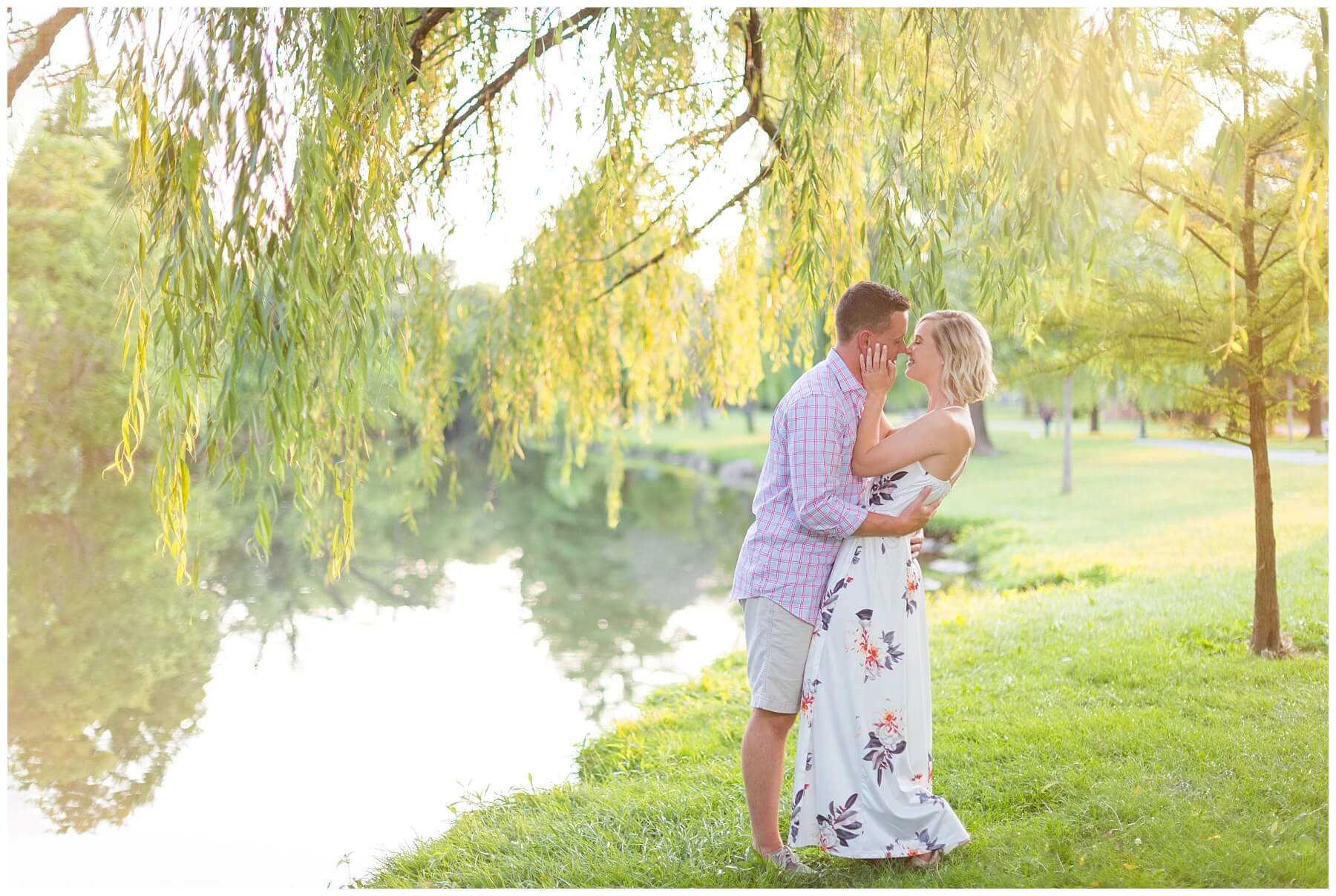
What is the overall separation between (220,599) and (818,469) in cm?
917

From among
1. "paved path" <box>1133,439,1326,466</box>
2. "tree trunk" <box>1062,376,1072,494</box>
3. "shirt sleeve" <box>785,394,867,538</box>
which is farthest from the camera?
"paved path" <box>1133,439,1326,466</box>

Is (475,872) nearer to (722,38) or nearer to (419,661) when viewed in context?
(722,38)

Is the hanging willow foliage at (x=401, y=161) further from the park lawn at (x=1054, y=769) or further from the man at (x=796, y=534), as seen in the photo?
the park lawn at (x=1054, y=769)

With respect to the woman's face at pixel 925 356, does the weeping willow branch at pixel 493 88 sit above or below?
above

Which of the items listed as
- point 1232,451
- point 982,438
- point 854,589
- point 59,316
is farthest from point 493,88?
point 1232,451

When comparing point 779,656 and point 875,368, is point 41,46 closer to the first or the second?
point 875,368

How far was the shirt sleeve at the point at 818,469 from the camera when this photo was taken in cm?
294

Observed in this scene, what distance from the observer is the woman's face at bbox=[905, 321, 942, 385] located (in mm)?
3090

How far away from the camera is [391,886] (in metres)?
3.88

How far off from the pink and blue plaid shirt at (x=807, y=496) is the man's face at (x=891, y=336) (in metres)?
0.09

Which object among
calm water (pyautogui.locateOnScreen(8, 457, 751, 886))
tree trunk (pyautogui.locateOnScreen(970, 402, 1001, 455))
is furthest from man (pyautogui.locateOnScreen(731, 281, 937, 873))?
tree trunk (pyautogui.locateOnScreen(970, 402, 1001, 455))

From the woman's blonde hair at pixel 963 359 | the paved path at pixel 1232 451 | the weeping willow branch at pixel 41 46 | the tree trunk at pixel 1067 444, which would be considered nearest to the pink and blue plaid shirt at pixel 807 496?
the woman's blonde hair at pixel 963 359

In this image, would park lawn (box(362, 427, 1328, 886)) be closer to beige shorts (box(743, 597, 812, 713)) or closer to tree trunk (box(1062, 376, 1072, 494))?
beige shorts (box(743, 597, 812, 713))

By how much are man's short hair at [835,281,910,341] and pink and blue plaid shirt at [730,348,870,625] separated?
0.11 m
